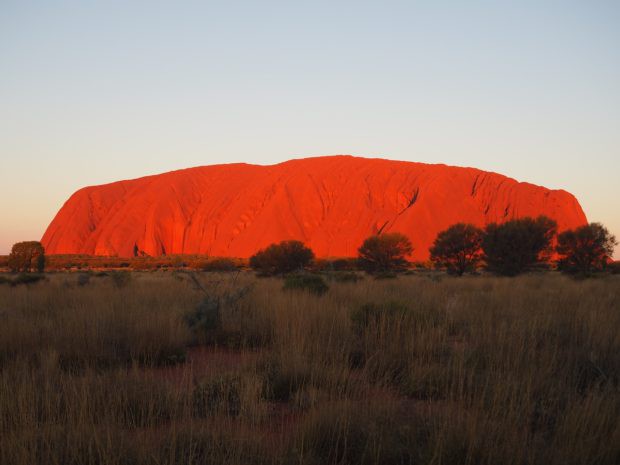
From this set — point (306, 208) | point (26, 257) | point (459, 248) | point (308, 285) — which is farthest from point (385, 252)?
point (306, 208)

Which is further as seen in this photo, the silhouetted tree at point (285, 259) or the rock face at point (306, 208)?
the rock face at point (306, 208)

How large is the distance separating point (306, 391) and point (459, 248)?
26936 mm

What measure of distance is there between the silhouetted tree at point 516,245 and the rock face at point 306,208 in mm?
27556

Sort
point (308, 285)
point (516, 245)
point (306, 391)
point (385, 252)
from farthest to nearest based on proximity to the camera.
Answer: point (385, 252)
point (516, 245)
point (308, 285)
point (306, 391)

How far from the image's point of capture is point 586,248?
28.2 metres

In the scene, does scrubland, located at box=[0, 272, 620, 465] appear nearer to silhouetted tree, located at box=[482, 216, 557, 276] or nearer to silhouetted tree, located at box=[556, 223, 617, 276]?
silhouetted tree, located at box=[482, 216, 557, 276]

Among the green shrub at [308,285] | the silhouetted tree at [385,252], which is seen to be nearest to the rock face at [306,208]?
the silhouetted tree at [385,252]

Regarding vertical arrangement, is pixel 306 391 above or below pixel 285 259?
below

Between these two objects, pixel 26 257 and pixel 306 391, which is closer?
pixel 306 391

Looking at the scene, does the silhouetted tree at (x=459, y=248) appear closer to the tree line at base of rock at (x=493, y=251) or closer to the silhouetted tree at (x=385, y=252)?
the tree line at base of rock at (x=493, y=251)

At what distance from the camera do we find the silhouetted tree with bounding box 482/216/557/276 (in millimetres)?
26422

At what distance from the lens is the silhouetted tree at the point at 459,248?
28.6 m

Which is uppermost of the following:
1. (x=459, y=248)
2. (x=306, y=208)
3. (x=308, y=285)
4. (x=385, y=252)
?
(x=306, y=208)

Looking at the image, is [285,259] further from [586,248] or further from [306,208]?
[306,208]
